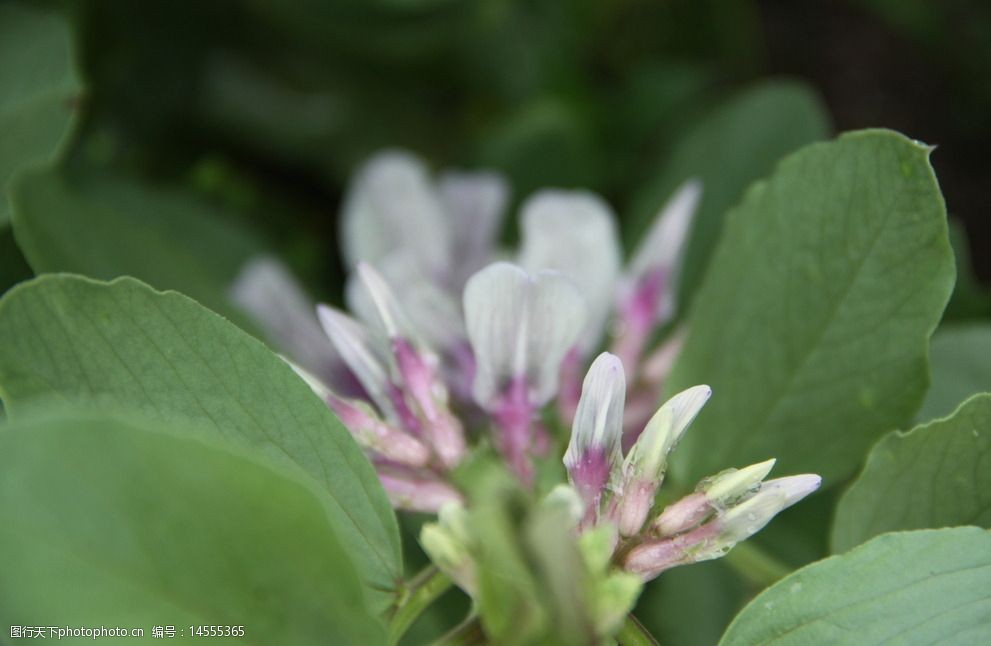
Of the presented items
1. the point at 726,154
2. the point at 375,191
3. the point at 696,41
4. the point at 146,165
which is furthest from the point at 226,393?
the point at 696,41

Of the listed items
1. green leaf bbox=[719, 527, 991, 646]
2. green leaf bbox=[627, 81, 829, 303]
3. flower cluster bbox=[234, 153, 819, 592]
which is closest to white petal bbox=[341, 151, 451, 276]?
flower cluster bbox=[234, 153, 819, 592]

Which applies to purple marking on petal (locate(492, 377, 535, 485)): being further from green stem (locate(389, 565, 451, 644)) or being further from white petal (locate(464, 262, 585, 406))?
green stem (locate(389, 565, 451, 644))

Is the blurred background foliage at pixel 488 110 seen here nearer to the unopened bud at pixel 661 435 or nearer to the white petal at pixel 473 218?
the white petal at pixel 473 218

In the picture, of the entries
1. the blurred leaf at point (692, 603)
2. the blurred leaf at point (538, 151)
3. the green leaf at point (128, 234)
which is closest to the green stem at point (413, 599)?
the green leaf at point (128, 234)

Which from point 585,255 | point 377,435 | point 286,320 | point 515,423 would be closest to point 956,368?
point 585,255

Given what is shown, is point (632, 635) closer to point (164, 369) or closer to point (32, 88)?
point (164, 369)
